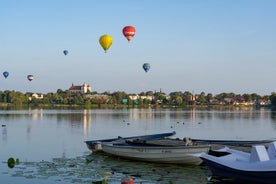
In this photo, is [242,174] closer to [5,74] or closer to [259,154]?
[259,154]

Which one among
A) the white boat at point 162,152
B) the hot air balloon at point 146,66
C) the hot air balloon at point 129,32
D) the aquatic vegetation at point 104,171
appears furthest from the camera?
the hot air balloon at point 146,66

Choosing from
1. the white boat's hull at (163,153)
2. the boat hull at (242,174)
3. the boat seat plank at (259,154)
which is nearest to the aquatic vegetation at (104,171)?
the white boat's hull at (163,153)

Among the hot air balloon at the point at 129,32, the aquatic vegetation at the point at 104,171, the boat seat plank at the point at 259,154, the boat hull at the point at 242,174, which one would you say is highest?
the hot air balloon at the point at 129,32

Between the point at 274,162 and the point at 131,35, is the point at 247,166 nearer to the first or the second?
the point at 274,162

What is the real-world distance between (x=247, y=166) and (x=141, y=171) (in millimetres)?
6226

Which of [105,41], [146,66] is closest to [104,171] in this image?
[105,41]

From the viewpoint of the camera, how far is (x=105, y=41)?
52.8m

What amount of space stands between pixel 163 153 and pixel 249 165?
6689 millimetres

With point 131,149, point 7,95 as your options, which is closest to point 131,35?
point 131,149

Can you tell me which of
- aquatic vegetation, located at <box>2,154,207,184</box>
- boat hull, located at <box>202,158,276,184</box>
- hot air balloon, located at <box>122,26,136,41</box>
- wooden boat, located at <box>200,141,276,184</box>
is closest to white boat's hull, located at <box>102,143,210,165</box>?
aquatic vegetation, located at <box>2,154,207,184</box>

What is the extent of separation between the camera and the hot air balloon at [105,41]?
52.7 m

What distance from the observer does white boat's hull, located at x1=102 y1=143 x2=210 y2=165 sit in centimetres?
2340

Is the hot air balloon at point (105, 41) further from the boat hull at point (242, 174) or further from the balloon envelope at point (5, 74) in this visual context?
the balloon envelope at point (5, 74)

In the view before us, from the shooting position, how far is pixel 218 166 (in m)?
19.9
